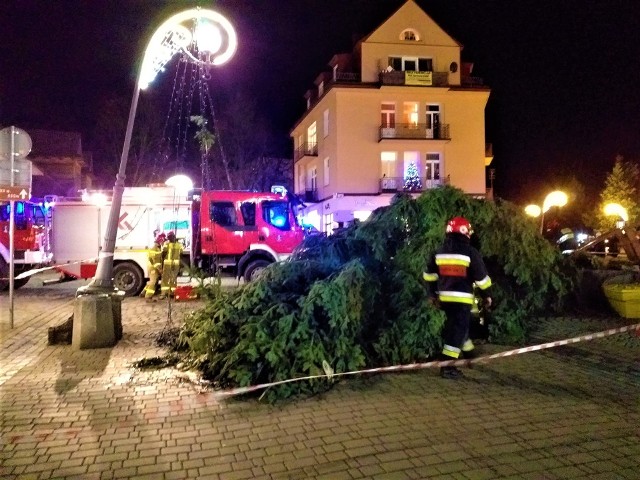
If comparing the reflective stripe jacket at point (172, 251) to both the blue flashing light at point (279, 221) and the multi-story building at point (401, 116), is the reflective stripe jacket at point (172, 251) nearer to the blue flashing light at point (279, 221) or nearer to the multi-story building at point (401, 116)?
the blue flashing light at point (279, 221)

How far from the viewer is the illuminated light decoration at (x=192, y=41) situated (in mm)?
8422

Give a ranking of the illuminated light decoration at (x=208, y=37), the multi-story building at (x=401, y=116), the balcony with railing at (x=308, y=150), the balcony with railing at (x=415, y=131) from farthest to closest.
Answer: the balcony with railing at (x=308, y=150) < the balcony with railing at (x=415, y=131) < the multi-story building at (x=401, y=116) < the illuminated light decoration at (x=208, y=37)

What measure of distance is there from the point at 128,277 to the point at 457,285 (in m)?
10.1

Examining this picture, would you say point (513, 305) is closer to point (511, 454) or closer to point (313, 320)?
point (313, 320)

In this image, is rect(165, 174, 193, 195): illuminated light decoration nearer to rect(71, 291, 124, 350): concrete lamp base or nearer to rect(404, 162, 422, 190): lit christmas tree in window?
rect(71, 291, 124, 350): concrete lamp base

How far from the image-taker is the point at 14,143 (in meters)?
9.09

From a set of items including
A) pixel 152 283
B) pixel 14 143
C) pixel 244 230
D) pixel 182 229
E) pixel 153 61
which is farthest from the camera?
pixel 182 229

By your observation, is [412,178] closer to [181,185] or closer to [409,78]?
[409,78]

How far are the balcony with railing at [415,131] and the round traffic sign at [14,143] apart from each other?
1084 inches

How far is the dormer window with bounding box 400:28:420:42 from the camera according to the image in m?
34.9

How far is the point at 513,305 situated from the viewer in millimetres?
8094

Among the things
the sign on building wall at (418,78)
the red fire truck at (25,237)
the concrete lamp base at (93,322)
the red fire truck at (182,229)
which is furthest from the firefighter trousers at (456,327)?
the sign on building wall at (418,78)

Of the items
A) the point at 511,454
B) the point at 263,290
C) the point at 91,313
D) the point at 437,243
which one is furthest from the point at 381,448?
the point at 91,313

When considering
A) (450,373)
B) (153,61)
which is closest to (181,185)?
(153,61)
